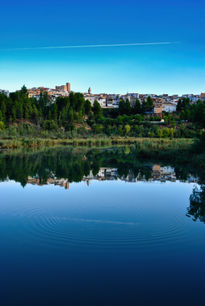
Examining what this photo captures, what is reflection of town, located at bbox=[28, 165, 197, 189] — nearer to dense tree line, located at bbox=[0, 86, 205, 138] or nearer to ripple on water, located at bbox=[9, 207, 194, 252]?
ripple on water, located at bbox=[9, 207, 194, 252]

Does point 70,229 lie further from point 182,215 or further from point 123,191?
point 123,191

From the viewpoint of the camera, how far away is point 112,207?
977 centimetres

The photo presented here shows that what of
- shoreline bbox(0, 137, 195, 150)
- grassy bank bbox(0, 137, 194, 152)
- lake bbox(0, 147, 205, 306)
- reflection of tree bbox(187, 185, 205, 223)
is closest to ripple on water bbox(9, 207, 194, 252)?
lake bbox(0, 147, 205, 306)

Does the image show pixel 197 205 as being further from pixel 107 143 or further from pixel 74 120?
pixel 74 120

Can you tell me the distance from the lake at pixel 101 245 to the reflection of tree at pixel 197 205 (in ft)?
0.09

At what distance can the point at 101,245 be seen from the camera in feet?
21.9

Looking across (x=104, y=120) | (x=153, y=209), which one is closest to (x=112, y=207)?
(x=153, y=209)

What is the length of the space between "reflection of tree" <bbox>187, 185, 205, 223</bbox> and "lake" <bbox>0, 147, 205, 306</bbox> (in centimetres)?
3

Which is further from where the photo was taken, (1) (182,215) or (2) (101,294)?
(1) (182,215)

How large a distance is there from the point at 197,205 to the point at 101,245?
456 cm

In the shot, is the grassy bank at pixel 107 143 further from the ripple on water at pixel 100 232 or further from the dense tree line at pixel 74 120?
the ripple on water at pixel 100 232

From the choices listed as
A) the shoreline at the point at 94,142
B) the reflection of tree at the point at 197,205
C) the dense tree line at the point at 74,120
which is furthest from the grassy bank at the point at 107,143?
the reflection of tree at the point at 197,205

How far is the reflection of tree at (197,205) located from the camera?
8989mm

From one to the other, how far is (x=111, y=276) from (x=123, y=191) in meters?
6.89
